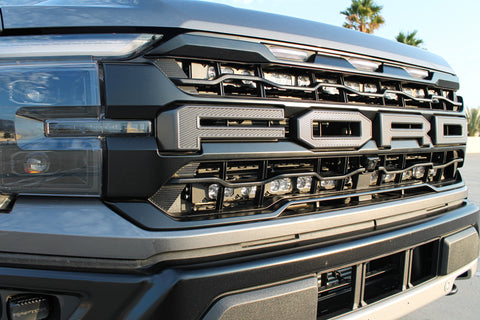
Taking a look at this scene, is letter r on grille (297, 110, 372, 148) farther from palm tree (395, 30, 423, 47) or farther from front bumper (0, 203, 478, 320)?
palm tree (395, 30, 423, 47)

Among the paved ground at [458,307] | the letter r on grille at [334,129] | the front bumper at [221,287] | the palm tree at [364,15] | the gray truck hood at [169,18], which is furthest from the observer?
the palm tree at [364,15]

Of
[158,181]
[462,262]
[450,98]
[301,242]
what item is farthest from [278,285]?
[450,98]

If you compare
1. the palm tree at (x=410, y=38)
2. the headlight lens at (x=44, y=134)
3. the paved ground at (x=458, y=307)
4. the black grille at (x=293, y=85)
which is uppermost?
the palm tree at (x=410, y=38)

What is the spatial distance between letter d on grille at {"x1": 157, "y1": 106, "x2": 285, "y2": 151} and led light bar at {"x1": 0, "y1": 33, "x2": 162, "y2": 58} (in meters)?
0.28

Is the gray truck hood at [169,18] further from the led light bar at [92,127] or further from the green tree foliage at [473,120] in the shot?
the green tree foliage at [473,120]

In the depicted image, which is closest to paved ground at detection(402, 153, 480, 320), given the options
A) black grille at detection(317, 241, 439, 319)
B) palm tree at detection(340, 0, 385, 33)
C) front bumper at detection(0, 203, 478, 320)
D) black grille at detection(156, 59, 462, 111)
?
black grille at detection(317, 241, 439, 319)

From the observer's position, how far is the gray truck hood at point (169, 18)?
1187mm

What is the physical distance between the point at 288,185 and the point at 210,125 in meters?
0.46

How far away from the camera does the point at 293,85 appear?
148cm

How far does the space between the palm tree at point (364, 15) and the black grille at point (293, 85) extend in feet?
71.8

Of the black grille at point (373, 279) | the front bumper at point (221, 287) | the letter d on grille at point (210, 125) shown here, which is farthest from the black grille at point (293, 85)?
the black grille at point (373, 279)

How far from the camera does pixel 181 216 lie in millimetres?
1231

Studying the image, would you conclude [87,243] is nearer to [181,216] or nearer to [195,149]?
[181,216]

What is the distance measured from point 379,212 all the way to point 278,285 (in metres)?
0.67
